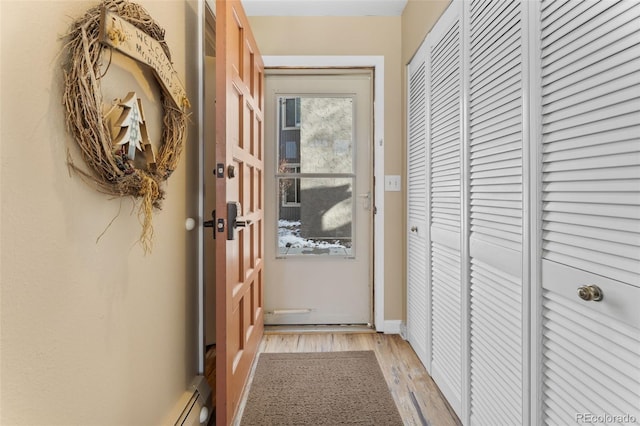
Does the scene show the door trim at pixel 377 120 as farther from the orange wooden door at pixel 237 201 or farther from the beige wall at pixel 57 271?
the beige wall at pixel 57 271

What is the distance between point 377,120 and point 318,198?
0.72m

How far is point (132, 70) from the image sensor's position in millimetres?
1094

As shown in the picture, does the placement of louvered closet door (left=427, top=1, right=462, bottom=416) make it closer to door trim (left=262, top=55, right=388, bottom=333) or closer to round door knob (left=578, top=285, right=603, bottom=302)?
door trim (left=262, top=55, right=388, bottom=333)

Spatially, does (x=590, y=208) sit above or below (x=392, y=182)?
below

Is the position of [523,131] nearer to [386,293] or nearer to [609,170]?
[609,170]

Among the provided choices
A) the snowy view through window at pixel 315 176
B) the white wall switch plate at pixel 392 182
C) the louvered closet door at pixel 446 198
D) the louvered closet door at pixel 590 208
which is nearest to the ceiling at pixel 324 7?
the snowy view through window at pixel 315 176

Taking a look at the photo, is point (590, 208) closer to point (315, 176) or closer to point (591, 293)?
point (591, 293)

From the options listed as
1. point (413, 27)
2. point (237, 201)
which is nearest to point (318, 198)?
point (237, 201)

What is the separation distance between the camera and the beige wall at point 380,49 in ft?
8.87

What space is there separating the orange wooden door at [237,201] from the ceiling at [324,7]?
1.52 ft

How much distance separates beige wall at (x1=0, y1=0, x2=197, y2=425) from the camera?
2.19 feet

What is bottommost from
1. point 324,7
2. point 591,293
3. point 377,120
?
point 591,293

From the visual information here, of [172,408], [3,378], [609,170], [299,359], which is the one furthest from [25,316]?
[299,359]

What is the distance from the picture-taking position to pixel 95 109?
0.84 metres
